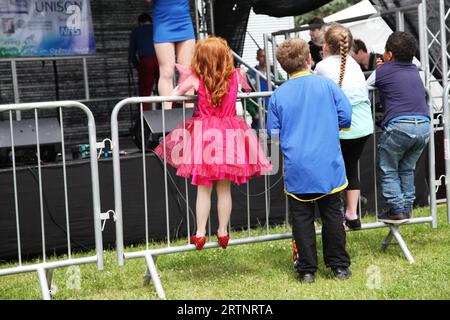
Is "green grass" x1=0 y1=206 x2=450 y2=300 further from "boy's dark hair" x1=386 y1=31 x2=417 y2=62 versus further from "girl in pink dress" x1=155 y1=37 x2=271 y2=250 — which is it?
"boy's dark hair" x1=386 y1=31 x2=417 y2=62

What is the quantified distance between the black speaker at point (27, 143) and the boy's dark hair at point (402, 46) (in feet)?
9.12

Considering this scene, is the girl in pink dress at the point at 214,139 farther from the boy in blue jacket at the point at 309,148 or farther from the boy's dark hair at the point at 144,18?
the boy's dark hair at the point at 144,18

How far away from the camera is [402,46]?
226 inches

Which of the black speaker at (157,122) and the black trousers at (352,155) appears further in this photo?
the black speaker at (157,122)

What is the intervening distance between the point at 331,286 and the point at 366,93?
4.65ft

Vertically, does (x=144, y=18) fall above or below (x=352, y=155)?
above

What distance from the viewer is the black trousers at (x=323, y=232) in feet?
16.6

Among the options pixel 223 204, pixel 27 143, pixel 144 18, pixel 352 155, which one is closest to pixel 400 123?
pixel 352 155

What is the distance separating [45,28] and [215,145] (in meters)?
4.46

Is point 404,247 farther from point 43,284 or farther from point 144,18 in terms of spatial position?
point 144,18

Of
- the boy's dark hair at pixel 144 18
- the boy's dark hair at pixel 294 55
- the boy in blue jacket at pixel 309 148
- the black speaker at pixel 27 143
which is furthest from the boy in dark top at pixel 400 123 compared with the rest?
the boy's dark hair at pixel 144 18

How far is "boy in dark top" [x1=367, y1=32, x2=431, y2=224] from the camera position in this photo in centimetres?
569

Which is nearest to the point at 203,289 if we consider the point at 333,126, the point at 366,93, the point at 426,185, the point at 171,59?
the point at 333,126
